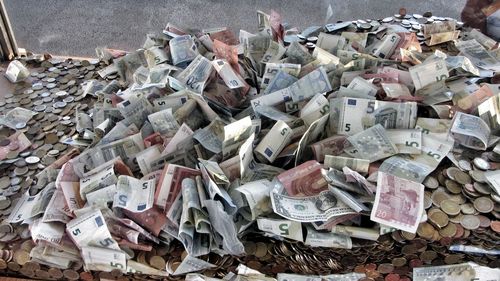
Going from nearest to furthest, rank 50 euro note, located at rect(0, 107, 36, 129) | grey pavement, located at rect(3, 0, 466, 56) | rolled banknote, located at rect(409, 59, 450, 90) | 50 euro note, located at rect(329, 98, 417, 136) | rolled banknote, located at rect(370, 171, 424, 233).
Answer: rolled banknote, located at rect(370, 171, 424, 233)
50 euro note, located at rect(329, 98, 417, 136)
rolled banknote, located at rect(409, 59, 450, 90)
50 euro note, located at rect(0, 107, 36, 129)
grey pavement, located at rect(3, 0, 466, 56)

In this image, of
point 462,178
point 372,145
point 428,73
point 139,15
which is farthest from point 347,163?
point 139,15

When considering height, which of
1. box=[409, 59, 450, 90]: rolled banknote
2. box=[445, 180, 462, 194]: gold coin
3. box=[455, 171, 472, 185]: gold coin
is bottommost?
box=[445, 180, 462, 194]: gold coin

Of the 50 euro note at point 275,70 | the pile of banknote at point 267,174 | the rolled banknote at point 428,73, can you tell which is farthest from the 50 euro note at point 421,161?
the 50 euro note at point 275,70

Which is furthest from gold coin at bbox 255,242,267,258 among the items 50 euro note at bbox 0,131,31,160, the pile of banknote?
50 euro note at bbox 0,131,31,160

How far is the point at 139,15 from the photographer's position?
3541 mm

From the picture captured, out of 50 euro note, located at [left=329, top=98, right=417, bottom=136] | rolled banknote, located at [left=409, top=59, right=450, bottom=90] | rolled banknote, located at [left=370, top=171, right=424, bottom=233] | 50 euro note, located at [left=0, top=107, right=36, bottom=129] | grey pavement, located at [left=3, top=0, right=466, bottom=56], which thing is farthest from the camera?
grey pavement, located at [left=3, top=0, right=466, bottom=56]

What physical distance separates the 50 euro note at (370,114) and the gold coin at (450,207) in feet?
0.87

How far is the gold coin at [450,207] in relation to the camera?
1.37 metres

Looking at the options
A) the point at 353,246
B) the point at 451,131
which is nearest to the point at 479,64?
the point at 451,131

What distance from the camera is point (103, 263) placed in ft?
4.47

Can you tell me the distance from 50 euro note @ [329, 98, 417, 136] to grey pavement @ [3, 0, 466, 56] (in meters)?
1.87

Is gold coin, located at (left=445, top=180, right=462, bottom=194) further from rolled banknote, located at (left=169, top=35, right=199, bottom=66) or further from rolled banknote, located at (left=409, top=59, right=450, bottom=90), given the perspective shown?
rolled banknote, located at (left=169, top=35, right=199, bottom=66)

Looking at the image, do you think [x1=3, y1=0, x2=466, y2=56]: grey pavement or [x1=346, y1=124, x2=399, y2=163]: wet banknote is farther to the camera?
[x1=3, y1=0, x2=466, y2=56]: grey pavement

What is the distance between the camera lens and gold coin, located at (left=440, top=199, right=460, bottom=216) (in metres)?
1.37
